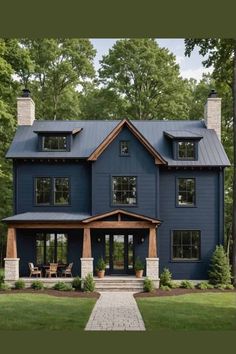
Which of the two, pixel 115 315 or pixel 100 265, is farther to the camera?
pixel 100 265

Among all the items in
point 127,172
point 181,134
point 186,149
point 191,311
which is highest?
point 181,134

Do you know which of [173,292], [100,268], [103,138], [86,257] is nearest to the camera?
[173,292]

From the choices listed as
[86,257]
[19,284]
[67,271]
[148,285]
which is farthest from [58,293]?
[148,285]

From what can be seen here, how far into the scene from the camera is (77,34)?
12102 millimetres

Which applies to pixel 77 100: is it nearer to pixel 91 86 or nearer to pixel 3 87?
pixel 91 86

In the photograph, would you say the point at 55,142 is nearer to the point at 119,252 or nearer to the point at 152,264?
the point at 119,252

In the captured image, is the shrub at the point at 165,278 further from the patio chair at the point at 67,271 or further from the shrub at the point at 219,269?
the patio chair at the point at 67,271

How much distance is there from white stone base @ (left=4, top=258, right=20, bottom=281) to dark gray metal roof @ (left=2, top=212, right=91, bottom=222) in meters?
1.92

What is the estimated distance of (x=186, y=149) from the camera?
24266mm

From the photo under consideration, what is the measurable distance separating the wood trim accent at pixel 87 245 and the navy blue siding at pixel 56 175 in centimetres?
185

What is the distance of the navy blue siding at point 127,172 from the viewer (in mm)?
23422

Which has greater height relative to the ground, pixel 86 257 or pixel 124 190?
pixel 124 190

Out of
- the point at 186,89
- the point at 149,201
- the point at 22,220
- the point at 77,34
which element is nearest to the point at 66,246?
the point at 22,220

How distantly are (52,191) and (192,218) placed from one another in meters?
7.38
